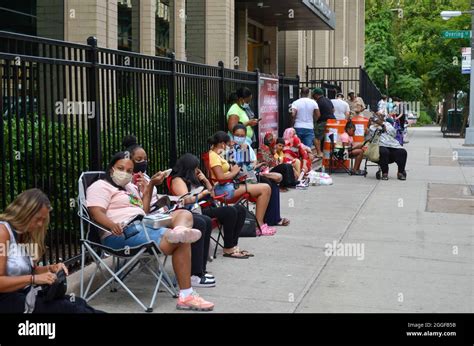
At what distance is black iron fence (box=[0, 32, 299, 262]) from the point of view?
6074 mm

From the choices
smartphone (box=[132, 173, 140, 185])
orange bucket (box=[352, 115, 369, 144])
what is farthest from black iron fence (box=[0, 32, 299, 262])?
orange bucket (box=[352, 115, 369, 144])

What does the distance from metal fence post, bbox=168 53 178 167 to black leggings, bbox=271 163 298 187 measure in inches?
131

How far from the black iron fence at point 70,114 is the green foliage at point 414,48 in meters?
29.7

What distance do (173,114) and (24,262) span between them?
5.06 m

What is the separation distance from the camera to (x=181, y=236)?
602cm

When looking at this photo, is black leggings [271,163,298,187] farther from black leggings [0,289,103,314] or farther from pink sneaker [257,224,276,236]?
black leggings [0,289,103,314]

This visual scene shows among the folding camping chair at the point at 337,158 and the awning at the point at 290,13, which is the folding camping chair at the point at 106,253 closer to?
the folding camping chair at the point at 337,158

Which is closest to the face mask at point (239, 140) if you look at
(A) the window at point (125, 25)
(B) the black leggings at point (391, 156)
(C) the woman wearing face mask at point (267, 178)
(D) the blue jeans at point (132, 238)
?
(C) the woman wearing face mask at point (267, 178)

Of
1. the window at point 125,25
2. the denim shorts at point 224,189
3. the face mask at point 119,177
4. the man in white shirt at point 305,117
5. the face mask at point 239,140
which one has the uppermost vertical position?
the window at point 125,25

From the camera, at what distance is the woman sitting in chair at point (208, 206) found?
740 centimetres

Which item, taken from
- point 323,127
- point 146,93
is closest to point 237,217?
point 146,93
